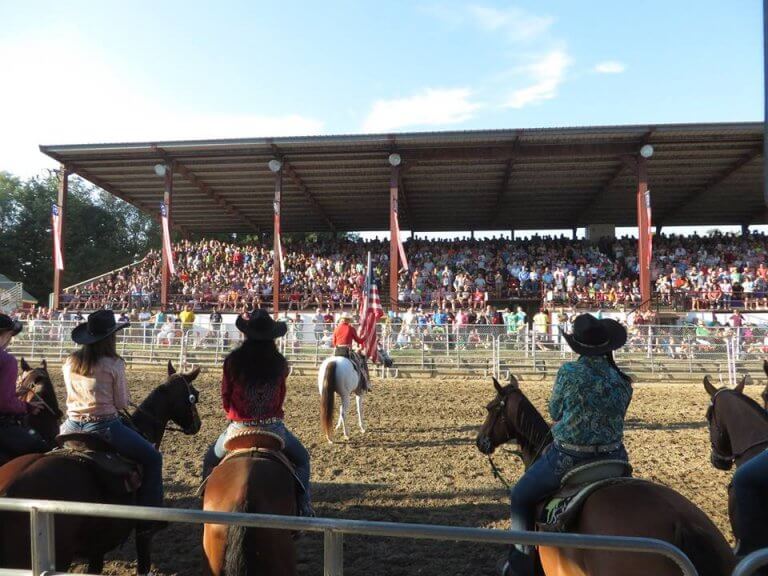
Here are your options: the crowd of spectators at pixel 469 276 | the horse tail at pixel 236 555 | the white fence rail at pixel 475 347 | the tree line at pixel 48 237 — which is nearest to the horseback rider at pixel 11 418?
the horse tail at pixel 236 555

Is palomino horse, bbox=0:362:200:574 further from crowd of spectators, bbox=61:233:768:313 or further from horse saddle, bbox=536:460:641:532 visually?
crowd of spectators, bbox=61:233:768:313

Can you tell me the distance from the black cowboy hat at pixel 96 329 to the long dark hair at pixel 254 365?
931 millimetres

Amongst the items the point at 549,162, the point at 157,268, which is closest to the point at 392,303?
the point at 549,162

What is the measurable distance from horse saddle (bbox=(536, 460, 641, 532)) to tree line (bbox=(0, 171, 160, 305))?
53942 millimetres

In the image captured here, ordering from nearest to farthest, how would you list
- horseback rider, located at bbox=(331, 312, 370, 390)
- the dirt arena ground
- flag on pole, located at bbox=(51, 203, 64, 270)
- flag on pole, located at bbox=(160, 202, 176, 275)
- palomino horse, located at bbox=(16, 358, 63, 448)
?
the dirt arena ground
palomino horse, located at bbox=(16, 358, 63, 448)
horseback rider, located at bbox=(331, 312, 370, 390)
flag on pole, located at bbox=(160, 202, 176, 275)
flag on pole, located at bbox=(51, 203, 64, 270)

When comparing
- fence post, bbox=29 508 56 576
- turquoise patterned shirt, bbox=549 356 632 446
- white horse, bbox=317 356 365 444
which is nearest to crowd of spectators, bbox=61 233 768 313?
white horse, bbox=317 356 365 444

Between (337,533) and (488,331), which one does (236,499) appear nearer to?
(337,533)

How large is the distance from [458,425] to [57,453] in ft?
23.6

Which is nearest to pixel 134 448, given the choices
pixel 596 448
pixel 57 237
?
pixel 596 448

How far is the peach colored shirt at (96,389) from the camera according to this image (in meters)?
3.78

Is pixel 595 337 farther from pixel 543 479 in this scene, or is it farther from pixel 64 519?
pixel 64 519

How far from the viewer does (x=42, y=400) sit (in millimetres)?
5336

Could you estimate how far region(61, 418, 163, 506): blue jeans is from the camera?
3818mm

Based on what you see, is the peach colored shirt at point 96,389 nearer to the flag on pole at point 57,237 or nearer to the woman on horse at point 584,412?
the woman on horse at point 584,412
